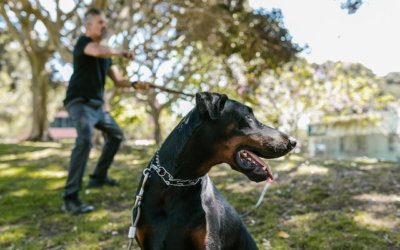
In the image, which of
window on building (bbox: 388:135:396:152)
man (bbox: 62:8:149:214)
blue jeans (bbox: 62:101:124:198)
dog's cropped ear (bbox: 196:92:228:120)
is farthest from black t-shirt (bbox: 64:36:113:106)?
window on building (bbox: 388:135:396:152)

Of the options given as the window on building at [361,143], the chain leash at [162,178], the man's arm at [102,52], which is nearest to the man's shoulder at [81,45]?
the man's arm at [102,52]

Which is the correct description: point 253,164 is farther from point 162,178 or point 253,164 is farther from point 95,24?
point 95,24

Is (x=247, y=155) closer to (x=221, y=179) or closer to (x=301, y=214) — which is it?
(x=301, y=214)

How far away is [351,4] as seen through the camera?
12.9 feet

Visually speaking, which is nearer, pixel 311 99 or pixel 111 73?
pixel 111 73

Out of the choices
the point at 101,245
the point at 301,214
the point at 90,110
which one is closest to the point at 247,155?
the point at 101,245

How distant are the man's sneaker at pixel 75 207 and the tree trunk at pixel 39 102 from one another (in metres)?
11.7

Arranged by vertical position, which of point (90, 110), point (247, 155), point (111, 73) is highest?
point (111, 73)

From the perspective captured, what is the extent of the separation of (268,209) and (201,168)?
3.01 m

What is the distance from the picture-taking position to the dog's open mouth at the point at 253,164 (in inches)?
83.7

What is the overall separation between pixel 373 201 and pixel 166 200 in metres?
3.93

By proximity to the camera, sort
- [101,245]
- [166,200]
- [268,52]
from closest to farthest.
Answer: [166,200]
[101,245]
[268,52]

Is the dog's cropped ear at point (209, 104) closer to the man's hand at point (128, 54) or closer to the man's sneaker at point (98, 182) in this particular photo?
the man's hand at point (128, 54)

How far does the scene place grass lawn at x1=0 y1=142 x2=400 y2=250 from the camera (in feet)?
12.3
